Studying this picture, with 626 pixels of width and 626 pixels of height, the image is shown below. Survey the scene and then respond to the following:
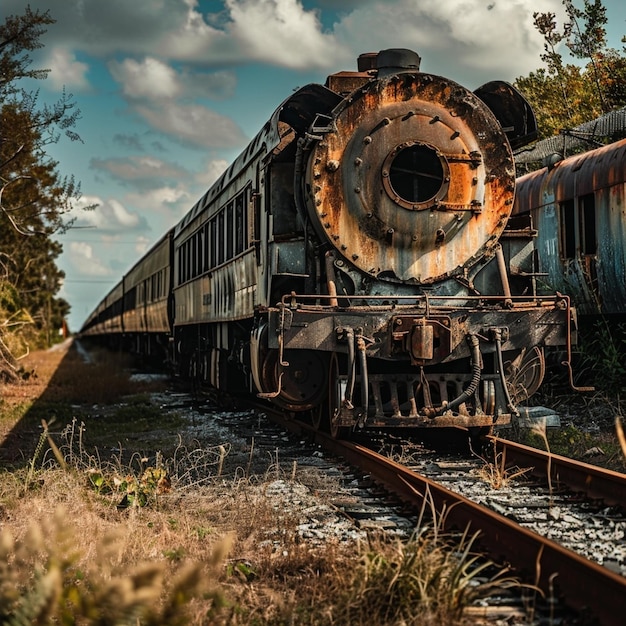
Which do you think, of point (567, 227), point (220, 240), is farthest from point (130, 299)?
point (567, 227)

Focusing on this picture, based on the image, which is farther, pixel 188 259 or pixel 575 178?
pixel 188 259

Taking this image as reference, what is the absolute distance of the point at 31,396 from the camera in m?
16.5

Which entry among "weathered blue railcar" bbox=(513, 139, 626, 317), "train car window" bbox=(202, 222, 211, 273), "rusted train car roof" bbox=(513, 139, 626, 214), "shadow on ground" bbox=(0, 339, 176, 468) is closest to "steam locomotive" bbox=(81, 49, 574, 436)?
"shadow on ground" bbox=(0, 339, 176, 468)

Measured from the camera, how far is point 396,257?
8.38 m

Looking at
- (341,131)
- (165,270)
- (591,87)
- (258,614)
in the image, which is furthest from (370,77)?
(591,87)

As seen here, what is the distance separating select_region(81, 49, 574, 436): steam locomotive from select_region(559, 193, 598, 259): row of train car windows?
3651 mm

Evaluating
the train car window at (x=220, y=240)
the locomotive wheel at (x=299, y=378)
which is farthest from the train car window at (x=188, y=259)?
the locomotive wheel at (x=299, y=378)

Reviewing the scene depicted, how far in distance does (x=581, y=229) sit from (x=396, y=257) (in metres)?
5.18

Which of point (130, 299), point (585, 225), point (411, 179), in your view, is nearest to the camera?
point (411, 179)

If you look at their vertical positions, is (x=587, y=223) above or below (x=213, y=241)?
above

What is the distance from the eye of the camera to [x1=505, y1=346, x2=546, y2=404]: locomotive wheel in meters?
8.16

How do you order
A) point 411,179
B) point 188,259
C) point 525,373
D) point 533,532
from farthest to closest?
point 188,259 < point 411,179 < point 525,373 < point 533,532

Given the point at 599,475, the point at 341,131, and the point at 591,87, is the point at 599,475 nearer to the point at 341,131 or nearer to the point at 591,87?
the point at 341,131

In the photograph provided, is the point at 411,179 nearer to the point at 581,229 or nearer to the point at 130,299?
the point at 581,229
